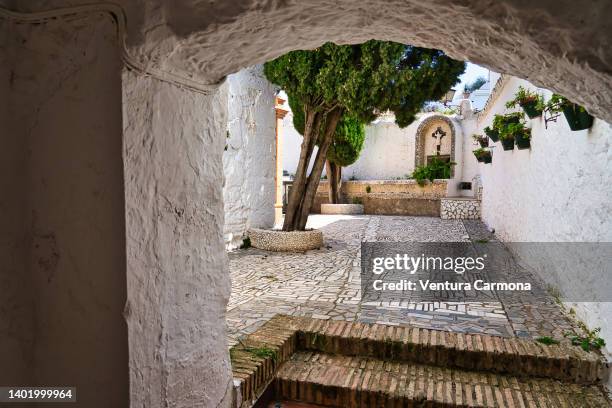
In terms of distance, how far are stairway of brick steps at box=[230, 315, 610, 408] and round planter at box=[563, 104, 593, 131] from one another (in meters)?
1.80

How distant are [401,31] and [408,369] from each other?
2.33 metres

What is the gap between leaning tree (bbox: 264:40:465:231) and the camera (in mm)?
6125

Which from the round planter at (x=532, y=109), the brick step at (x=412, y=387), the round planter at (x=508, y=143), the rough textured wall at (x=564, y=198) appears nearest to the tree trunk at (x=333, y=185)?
the rough textured wall at (x=564, y=198)

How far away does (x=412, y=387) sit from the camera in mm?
2539

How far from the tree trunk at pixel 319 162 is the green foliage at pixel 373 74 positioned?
613 mm

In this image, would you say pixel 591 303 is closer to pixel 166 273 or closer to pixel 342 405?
pixel 342 405

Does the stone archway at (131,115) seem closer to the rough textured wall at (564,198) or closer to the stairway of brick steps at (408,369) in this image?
the stairway of brick steps at (408,369)

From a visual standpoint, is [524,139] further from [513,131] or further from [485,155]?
[485,155]

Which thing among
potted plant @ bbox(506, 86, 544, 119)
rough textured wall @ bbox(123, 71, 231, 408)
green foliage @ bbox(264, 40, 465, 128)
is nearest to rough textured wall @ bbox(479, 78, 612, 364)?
potted plant @ bbox(506, 86, 544, 119)

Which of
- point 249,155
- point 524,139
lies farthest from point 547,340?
point 249,155

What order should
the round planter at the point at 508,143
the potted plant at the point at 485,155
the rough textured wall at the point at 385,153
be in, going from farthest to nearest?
the rough textured wall at the point at 385,153, the potted plant at the point at 485,155, the round planter at the point at 508,143

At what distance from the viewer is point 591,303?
3.09m

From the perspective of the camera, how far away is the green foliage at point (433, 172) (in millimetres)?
16594

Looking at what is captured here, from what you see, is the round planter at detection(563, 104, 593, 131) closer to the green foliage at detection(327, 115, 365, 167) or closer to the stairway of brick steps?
the stairway of brick steps
